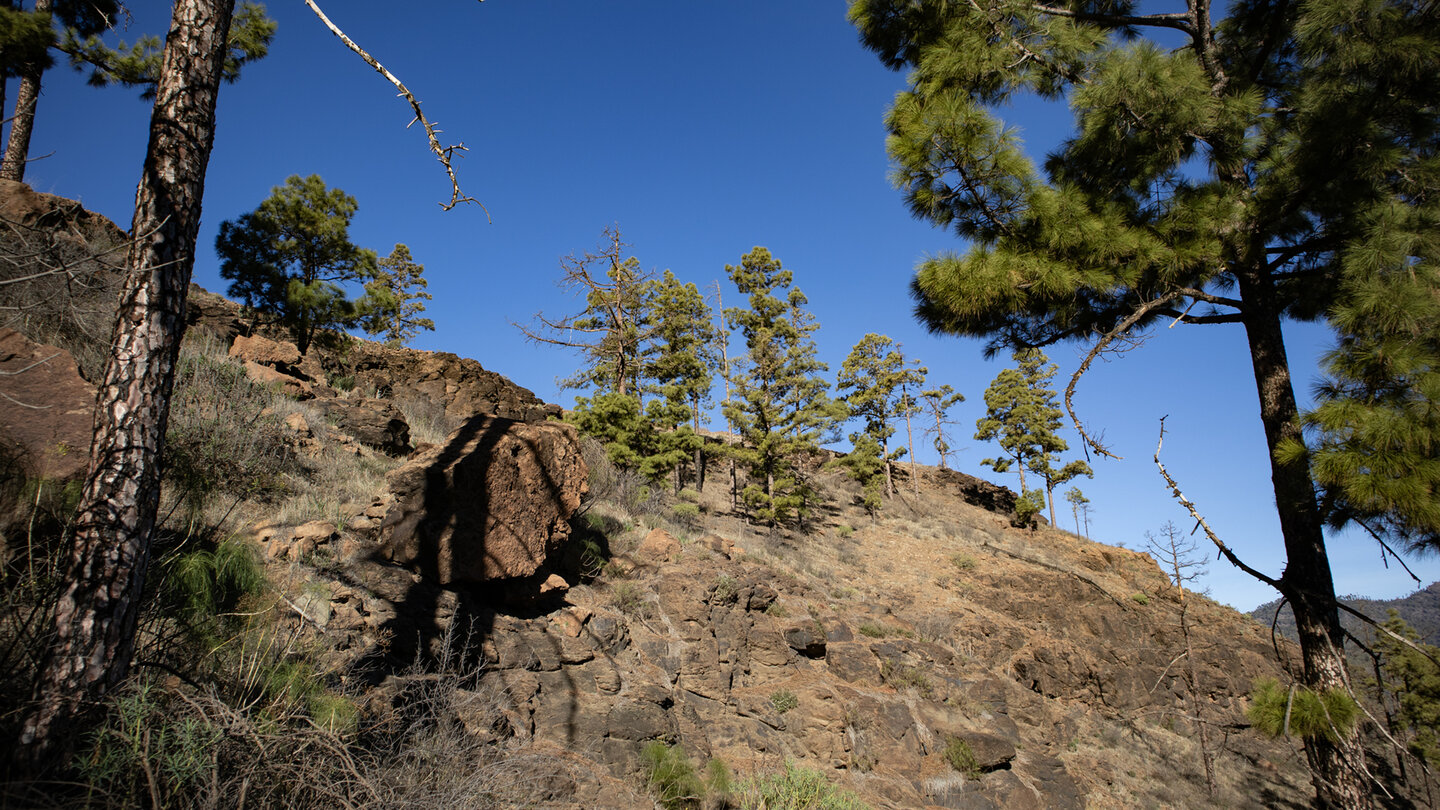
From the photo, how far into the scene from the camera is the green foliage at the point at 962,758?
9.66 m

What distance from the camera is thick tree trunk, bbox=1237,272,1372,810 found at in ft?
13.2

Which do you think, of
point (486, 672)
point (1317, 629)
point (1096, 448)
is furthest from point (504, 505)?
point (1317, 629)

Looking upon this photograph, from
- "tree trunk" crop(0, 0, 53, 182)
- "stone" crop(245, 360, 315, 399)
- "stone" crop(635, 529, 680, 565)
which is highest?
"tree trunk" crop(0, 0, 53, 182)

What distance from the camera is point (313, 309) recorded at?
61.1 feet

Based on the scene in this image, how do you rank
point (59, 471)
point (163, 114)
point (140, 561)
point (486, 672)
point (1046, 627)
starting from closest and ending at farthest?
1. point (140, 561)
2. point (163, 114)
3. point (59, 471)
4. point (486, 672)
5. point (1046, 627)

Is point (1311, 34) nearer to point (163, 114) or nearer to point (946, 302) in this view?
point (946, 302)

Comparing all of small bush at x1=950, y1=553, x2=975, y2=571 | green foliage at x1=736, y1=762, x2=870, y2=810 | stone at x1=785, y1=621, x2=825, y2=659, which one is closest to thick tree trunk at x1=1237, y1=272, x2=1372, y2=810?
green foliage at x1=736, y1=762, x2=870, y2=810

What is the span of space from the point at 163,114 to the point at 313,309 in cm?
1787

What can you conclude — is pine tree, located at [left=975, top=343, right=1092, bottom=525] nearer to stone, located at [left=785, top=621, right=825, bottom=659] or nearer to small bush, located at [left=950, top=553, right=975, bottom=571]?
small bush, located at [left=950, top=553, right=975, bottom=571]

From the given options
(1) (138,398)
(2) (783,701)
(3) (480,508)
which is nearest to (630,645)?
(2) (783,701)

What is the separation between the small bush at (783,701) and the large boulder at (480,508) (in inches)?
161

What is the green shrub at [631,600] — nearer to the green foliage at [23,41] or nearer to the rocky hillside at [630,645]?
the rocky hillside at [630,645]

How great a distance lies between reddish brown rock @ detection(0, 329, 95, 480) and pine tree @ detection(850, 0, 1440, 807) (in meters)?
7.05

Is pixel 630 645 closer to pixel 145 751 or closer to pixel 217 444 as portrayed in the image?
pixel 217 444
